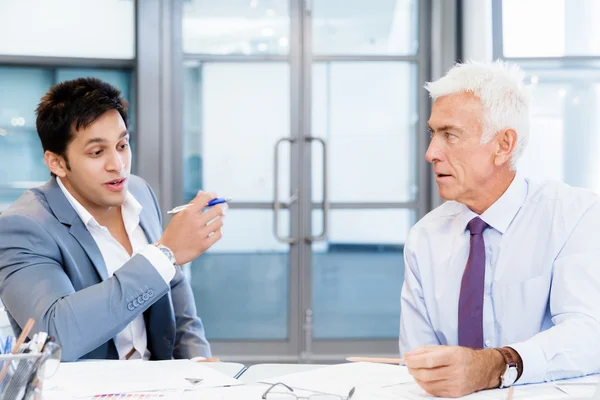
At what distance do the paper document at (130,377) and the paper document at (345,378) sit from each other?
0.45 ft

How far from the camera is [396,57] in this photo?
4.32 meters

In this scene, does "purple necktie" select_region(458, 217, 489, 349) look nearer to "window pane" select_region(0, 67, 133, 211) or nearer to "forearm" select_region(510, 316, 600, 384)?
"forearm" select_region(510, 316, 600, 384)

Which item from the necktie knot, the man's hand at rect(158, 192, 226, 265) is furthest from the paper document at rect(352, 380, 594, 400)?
the man's hand at rect(158, 192, 226, 265)

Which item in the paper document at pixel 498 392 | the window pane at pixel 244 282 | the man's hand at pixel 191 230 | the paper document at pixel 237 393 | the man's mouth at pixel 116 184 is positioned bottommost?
the window pane at pixel 244 282

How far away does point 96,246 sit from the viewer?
192 cm

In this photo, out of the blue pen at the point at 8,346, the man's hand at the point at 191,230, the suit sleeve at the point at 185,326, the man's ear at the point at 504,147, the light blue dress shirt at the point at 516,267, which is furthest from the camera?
the suit sleeve at the point at 185,326

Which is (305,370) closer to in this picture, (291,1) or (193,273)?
(193,273)

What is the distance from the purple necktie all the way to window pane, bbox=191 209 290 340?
2.59 meters

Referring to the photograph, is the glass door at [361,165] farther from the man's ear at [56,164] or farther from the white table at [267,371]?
the white table at [267,371]

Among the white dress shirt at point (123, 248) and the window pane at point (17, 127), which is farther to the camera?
the window pane at point (17, 127)

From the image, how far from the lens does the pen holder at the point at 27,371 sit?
1.09 m

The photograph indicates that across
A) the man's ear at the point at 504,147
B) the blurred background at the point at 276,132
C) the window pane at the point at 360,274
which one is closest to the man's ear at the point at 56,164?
the man's ear at the point at 504,147

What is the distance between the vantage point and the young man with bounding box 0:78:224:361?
1.67 meters

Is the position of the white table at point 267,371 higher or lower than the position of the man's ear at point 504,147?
lower
